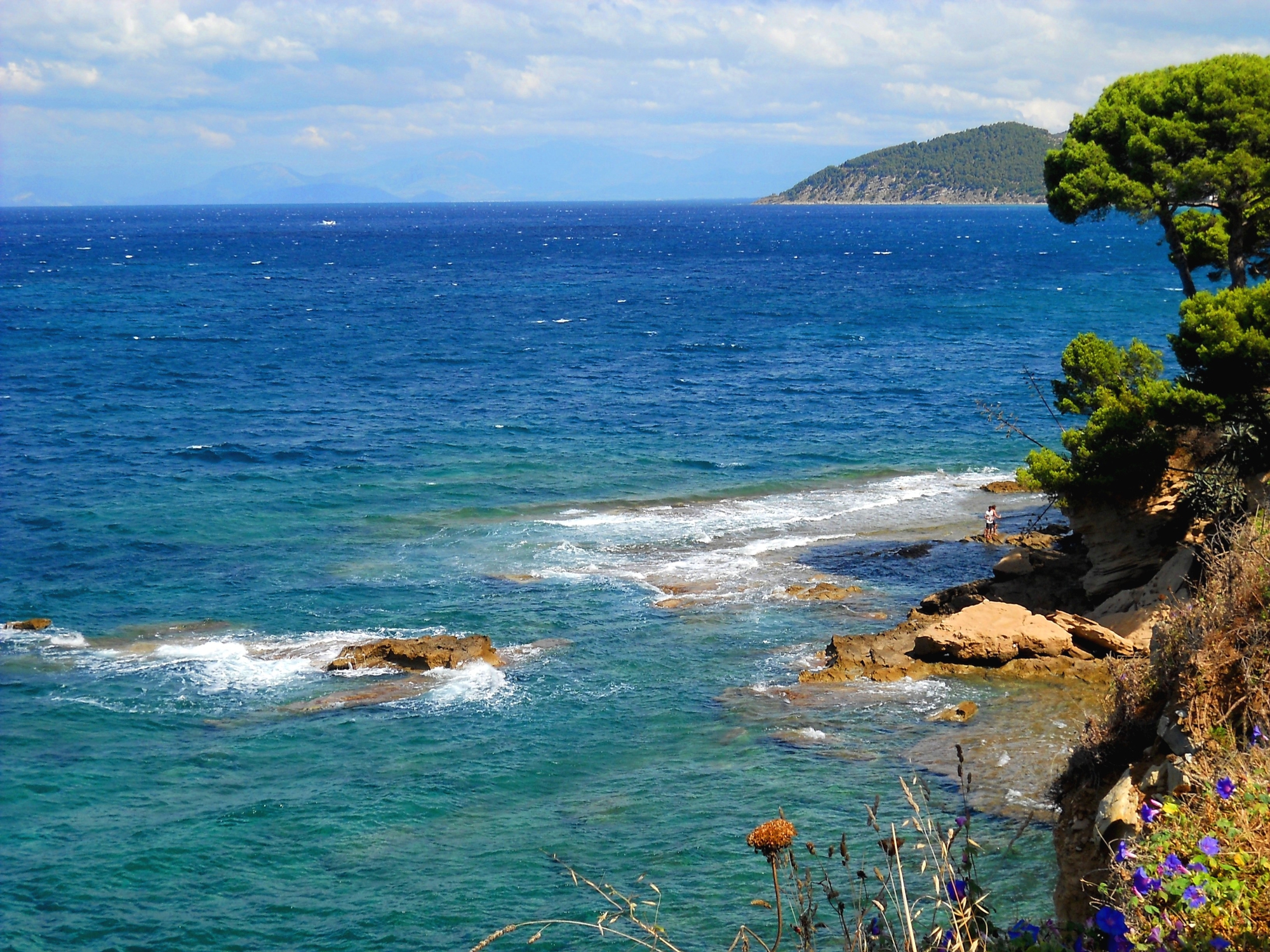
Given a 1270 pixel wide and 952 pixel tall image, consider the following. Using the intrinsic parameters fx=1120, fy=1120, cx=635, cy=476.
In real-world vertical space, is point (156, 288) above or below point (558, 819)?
above

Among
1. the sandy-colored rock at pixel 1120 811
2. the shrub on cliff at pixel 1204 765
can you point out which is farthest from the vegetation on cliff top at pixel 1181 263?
the sandy-colored rock at pixel 1120 811

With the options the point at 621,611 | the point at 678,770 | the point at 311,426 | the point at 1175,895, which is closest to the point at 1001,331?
the point at 311,426

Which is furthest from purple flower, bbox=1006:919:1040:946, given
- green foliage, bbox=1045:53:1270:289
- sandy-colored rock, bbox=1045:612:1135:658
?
green foliage, bbox=1045:53:1270:289

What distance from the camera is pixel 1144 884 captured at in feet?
17.1

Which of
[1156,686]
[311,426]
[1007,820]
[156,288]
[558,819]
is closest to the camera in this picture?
[1156,686]

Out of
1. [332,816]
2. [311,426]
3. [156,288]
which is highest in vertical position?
[156,288]

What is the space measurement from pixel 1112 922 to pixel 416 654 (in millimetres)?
20186

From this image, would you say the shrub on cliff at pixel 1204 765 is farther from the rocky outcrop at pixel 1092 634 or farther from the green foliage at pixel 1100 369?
the green foliage at pixel 1100 369

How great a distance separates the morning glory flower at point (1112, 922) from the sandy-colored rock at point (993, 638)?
17823 millimetres

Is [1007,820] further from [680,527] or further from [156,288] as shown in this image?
[156,288]

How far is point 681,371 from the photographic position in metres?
61.6

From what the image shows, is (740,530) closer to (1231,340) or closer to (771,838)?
(1231,340)

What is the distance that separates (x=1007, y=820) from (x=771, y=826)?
12.7m

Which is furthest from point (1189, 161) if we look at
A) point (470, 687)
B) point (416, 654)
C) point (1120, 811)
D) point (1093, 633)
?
point (1120, 811)
